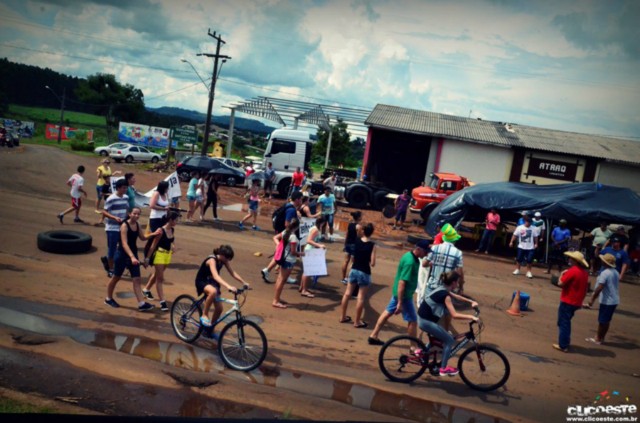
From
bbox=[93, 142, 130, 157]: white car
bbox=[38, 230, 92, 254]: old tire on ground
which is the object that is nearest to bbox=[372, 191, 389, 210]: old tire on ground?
bbox=[38, 230, 92, 254]: old tire on ground

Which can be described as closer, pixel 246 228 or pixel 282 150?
pixel 246 228

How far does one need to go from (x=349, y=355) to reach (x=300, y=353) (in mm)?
776

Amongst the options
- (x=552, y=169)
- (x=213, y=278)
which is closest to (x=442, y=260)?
(x=213, y=278)

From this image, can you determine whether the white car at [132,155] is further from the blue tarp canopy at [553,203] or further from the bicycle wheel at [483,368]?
the bicycle wheel at [483,368]

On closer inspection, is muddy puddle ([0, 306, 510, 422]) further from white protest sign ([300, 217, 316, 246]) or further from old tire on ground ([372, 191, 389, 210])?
old tire on ground ([372, 191, 389, 210])

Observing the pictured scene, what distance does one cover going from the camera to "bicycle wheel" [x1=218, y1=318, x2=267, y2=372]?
6.47 meters

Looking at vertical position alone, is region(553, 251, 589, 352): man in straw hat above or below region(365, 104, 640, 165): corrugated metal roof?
below

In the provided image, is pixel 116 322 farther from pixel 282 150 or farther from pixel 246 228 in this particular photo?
pixel 282 150

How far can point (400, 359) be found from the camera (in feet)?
22.0

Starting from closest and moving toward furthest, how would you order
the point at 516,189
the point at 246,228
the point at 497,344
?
the point at 497,344 → the point at 246,228 → the point at 516,189

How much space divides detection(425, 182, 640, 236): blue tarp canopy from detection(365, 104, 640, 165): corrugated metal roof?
1266 centimetres

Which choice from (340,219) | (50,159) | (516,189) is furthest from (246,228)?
(50,159)

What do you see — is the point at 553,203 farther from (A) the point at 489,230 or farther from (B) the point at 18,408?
(B) the point at 18,408

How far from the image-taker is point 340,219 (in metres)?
21.9
